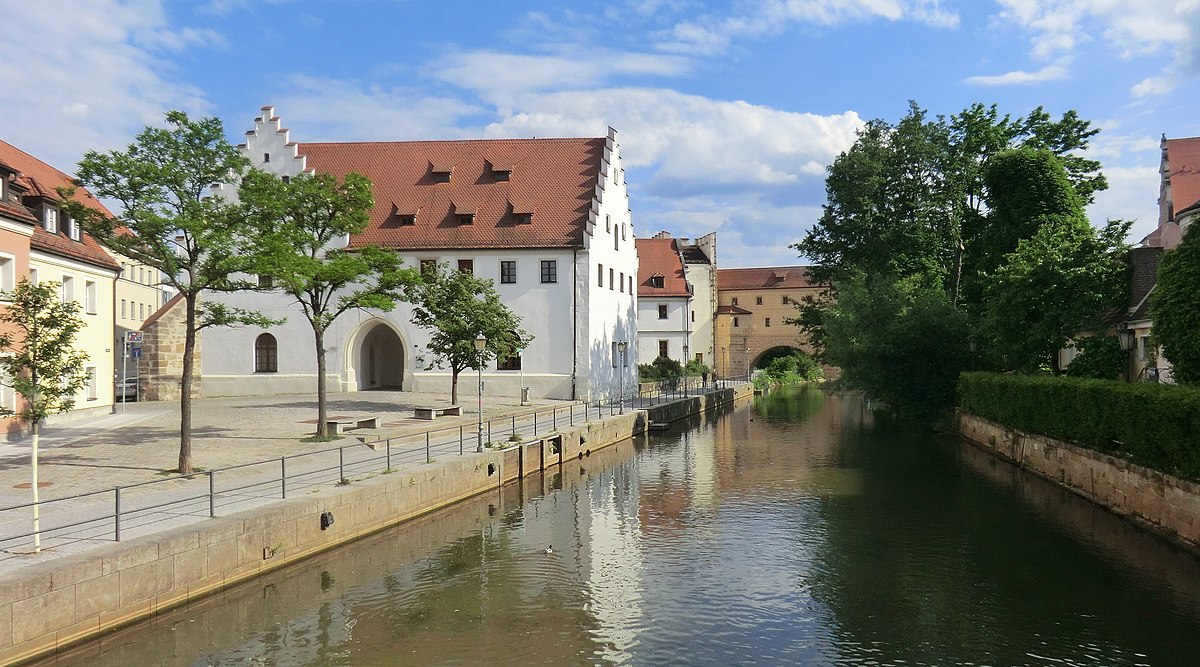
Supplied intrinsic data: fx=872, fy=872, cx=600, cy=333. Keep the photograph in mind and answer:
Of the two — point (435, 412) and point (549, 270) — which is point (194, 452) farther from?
point (549, 270)

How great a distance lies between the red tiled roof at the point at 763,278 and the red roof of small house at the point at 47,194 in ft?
240

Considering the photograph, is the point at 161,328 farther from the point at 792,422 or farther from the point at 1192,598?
the point at 1192,598

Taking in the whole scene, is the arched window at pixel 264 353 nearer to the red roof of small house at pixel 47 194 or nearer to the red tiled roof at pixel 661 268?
the red roof of small house at pixel 47 194

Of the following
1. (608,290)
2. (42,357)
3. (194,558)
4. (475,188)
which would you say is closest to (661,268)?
(608,290)

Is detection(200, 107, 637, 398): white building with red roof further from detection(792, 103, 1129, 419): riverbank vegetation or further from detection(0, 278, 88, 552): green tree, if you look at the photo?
detection(0, 278, 88, 552): green tree

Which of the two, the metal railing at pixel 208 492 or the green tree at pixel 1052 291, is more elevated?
the green tree at pixel 1052 291

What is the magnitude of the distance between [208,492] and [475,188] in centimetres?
3117

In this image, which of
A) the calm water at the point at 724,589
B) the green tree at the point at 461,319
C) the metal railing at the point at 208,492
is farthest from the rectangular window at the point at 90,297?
the calm water at the point at 724,589

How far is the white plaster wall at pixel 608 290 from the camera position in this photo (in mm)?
43562

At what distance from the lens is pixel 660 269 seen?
74.9 m

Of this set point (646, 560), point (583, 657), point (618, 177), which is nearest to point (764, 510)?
point (646, 560)

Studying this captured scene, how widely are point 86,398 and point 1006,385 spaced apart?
31826 millimetres

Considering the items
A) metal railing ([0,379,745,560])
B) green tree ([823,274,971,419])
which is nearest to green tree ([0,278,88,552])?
metal railing ([0,379,745,560])

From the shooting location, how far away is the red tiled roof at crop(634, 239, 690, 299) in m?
72.8
